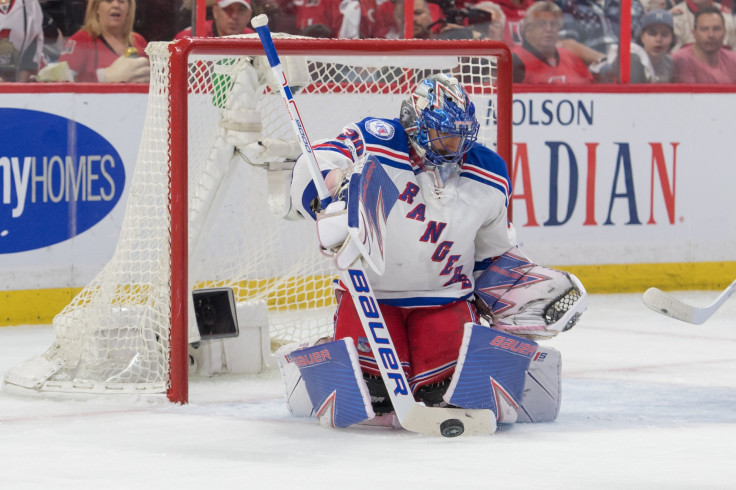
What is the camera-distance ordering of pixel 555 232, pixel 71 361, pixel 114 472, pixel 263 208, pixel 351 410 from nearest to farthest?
1. pixel 114 472
2. pixel 351 410
3. pixel 71 361
4. pixel 263 208
5. pixel 555 232

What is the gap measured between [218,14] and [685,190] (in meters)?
2.14

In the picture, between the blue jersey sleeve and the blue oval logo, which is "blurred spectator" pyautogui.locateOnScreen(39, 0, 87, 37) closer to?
the blue oval logo

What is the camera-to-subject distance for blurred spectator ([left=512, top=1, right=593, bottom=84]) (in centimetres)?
593

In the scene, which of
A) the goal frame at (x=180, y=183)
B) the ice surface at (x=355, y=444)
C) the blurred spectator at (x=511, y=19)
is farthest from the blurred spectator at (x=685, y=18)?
the goal frame at (x=180, y=183)

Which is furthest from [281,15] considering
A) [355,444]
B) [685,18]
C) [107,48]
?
[355,444]

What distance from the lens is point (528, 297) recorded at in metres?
3.18

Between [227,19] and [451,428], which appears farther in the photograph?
[227,19]

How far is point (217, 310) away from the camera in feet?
12.5

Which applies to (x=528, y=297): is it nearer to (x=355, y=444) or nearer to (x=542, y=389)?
(x=542, y=389)

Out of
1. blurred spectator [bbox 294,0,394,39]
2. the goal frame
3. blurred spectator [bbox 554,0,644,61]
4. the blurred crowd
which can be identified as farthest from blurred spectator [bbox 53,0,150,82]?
blurred spectator [bbox 554,0,644,61]

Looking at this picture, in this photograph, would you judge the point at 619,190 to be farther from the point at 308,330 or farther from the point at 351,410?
the point at 351,410

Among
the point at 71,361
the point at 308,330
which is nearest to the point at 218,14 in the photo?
the point at 308,330

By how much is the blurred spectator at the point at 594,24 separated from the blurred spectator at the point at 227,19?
4.66ft

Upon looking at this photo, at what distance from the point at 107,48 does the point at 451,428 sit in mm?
2654
